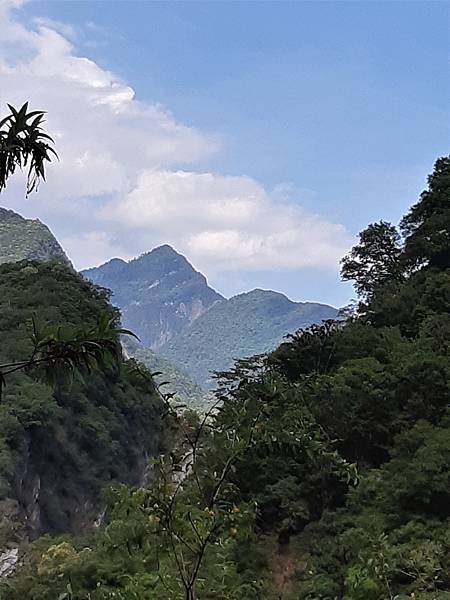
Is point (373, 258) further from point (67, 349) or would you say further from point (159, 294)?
point (159, 294)

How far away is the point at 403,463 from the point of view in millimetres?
9031

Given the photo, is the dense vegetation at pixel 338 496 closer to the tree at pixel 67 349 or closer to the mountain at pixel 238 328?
the tree at pixel 67 349

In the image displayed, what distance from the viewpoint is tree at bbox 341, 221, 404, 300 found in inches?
793

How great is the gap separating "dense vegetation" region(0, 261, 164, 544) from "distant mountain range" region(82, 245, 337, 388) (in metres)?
51.7

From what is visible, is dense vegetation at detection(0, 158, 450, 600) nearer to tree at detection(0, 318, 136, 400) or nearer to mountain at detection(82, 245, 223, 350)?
tree at detection(0, 318, 136, 400)

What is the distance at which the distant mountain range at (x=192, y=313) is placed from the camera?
314 feet

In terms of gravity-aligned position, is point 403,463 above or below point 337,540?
above

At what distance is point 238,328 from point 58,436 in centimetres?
7942

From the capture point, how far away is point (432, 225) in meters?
17.2

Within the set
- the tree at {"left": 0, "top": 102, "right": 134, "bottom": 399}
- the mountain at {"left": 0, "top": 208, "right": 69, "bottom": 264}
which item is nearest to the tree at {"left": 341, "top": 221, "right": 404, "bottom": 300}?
the tree at {"left": 0, "top": 102, "right": 134, "bottom": 399}

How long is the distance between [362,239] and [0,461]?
38.4ft

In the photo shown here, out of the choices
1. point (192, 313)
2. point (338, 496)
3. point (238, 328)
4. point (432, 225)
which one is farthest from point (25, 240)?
point (192, 313)

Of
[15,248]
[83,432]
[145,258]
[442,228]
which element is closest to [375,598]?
[442,228]

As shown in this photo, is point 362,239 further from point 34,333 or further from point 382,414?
point 34,333
